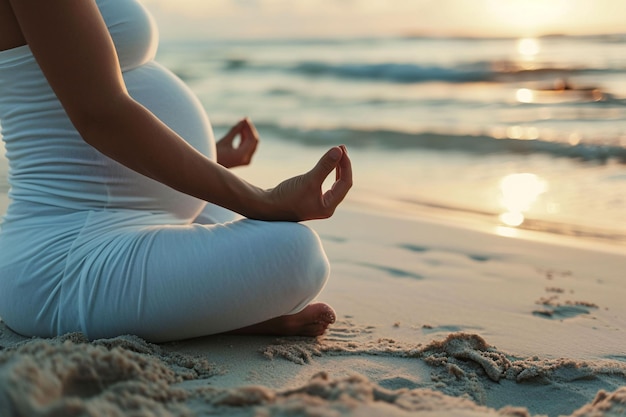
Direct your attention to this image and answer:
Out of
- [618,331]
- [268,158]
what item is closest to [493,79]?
[268,158]

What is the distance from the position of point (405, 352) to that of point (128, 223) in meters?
0.76

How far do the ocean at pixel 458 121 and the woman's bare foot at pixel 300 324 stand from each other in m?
1.85

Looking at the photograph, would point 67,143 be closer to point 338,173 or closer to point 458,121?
point 338,173

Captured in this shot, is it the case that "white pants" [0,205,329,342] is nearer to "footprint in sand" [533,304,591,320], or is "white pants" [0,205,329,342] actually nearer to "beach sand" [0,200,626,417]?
"beach sand" [0,200,626,417]

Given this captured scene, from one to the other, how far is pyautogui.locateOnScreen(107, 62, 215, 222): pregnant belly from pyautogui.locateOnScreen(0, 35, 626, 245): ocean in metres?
2.00

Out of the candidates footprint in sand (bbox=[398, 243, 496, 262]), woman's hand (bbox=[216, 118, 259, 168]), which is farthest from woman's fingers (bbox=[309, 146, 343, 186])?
footprint in sand (bbox=[398, 243, 496, 262])

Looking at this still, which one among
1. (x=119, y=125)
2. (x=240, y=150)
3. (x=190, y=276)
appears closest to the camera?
(x=119, y=125)

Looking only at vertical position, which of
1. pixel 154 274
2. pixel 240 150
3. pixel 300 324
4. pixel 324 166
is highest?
pixel 324 166

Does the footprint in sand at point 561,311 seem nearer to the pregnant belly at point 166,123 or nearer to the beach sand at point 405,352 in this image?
the beach sand at point 405,352

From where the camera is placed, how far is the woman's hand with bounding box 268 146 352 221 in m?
Result: 1.72

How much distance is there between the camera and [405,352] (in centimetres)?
189

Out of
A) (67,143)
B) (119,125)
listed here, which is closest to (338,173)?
(119,125)

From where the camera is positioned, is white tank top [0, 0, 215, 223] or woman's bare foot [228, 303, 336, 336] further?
woman's bare foot [228, 303, 336, 336]

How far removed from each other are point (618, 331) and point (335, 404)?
1.30 metres
